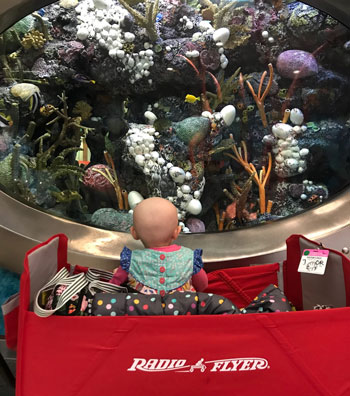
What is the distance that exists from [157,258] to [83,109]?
2.08 ft

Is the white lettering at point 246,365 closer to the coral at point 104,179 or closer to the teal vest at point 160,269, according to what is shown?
the teal vest at point 160,269

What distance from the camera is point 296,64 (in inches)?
63.4

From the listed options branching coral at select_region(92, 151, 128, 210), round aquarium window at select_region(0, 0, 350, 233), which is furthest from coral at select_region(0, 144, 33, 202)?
branching coral at select_region(92, 151, 128, 210)

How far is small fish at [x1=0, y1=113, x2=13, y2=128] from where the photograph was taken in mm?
1635

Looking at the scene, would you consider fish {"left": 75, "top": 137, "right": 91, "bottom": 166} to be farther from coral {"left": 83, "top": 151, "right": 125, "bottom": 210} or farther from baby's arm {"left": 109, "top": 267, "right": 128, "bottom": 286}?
baby's arm {"left": 109, "top": 267, "right": 128, "bottom": 286}

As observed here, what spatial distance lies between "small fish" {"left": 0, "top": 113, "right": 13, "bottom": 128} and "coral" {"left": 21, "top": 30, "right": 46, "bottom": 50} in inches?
9.5

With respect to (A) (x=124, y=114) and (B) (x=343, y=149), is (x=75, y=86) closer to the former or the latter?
Result: (A) (x=124, y=114)

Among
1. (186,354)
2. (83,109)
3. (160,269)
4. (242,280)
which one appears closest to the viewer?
(186,354)

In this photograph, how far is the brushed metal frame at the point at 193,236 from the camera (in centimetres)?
161

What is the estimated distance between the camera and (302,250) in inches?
55.3

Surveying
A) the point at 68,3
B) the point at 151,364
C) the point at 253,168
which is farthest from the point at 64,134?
the point at 151,364

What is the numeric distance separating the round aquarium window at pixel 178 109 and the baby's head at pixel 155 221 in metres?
0.35

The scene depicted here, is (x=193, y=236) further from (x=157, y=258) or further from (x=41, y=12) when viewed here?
(x=41, y=12)

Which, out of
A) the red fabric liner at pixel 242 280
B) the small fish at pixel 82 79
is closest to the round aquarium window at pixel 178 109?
the small fish at pixel 82 79
